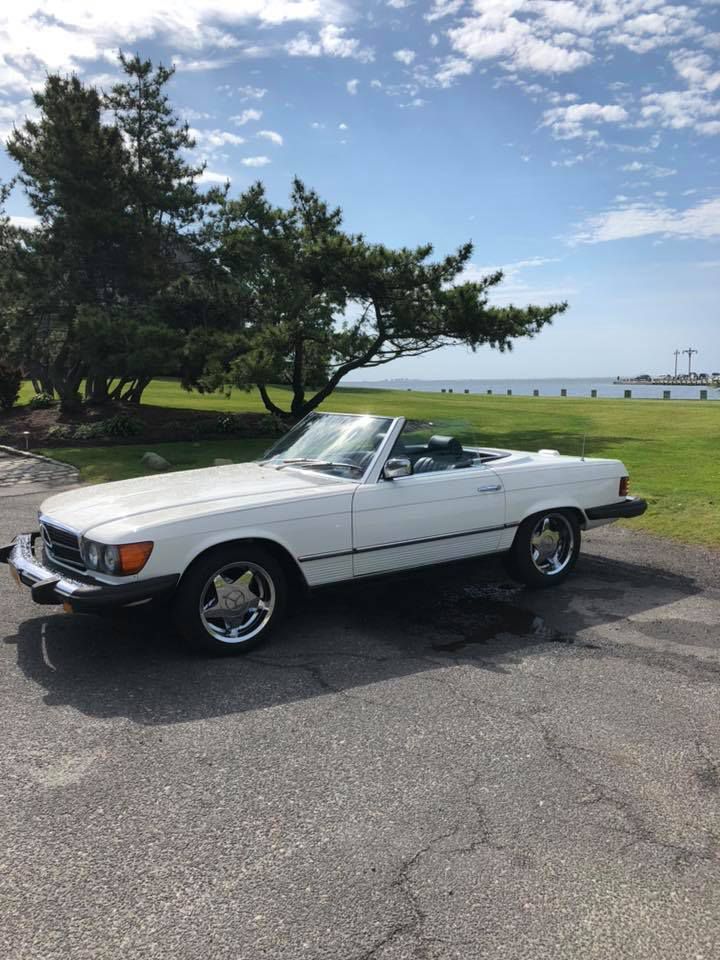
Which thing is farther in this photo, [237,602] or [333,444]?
[333,444]

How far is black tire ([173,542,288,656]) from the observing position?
413cm

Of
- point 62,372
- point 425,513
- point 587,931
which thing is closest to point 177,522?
point 425,513

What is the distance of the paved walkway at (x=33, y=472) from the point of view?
12.2 metres

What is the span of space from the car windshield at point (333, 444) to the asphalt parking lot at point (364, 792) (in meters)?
0.97

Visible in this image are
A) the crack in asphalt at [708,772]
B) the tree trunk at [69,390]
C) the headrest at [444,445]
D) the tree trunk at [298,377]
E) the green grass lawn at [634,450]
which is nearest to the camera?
the crack in asphalt at [708,772]

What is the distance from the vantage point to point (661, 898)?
7.49ft

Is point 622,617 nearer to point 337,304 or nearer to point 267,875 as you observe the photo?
point 267,875

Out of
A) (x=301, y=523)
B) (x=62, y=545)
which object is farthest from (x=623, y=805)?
(x=62, y=545)

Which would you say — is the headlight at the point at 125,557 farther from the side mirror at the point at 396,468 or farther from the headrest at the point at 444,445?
the headrest at the point at 444,445

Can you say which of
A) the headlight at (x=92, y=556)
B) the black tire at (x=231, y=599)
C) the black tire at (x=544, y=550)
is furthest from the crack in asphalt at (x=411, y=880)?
the black tire at (x=544, y=550)

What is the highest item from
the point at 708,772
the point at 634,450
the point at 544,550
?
the point at 634,450

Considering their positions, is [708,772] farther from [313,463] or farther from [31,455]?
[31,455]

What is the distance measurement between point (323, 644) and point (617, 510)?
310 centimetres

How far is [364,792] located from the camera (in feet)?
9.43
